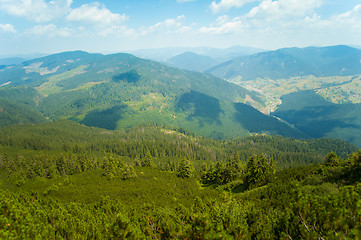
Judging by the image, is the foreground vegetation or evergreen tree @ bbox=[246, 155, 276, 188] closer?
the foreground vegetation

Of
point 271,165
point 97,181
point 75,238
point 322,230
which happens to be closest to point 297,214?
point 322,230

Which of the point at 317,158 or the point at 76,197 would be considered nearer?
the point at 76,197

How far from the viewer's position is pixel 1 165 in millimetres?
111562

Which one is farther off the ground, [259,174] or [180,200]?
[180,200]

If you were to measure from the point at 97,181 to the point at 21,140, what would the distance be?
154300 mm

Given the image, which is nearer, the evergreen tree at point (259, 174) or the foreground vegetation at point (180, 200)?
the foreground vegetation at point (180, 200)

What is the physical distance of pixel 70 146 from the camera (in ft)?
587

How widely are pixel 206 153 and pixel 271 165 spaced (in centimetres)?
10946

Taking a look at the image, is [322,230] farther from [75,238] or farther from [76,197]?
[76,197]

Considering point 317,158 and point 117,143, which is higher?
point 117,143

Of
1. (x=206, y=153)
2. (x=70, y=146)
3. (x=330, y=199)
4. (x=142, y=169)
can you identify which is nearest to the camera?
(x=330, y=199)

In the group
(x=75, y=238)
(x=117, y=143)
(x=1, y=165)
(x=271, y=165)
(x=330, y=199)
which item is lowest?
(x=117, y=143)

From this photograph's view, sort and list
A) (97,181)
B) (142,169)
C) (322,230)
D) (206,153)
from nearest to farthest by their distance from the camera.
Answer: (322,230), (97,181), (142,169), (206,153)

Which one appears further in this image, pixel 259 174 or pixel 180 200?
pixel 259 174
